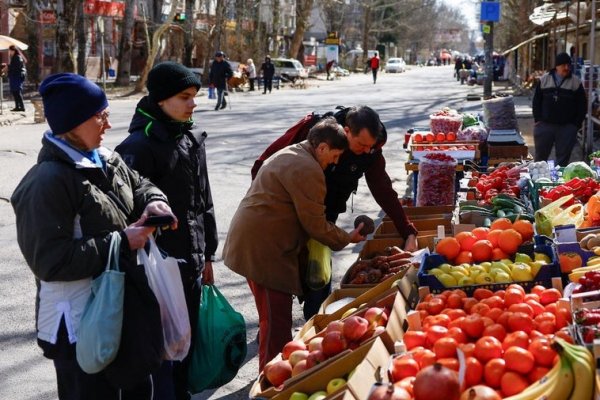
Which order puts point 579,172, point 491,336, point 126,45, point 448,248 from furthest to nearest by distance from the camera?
point 126,45
point 579,172
point 448,248
point 491,336

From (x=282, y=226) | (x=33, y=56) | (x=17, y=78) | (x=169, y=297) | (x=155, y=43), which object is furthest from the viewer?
(x=33, y=56)

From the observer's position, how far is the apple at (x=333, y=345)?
392 cm

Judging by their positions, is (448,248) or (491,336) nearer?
(491,336)

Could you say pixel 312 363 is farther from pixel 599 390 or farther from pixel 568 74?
pixel 568 74

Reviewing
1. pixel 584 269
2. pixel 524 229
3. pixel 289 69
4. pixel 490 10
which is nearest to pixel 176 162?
pixel 584 269

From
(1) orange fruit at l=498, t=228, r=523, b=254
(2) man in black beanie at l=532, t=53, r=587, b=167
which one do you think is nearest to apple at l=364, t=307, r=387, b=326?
(1) orange fruit at l=498, t=228, r=523, b=254

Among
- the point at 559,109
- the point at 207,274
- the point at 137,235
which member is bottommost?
the point at 207,274

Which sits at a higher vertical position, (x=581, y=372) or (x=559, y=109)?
(x=559, y=109)

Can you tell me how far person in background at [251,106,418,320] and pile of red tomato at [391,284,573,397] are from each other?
1.00 metres

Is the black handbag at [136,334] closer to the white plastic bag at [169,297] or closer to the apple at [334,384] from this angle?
the white plastic bag at [169,297]

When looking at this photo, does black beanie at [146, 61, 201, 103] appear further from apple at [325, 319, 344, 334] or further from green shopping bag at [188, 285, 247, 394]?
apple at [325, 319, 344, 334]

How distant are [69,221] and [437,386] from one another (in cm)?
149

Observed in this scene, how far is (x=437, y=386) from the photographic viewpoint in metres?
3.05

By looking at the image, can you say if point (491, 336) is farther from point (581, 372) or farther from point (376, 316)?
point (581, 372)
